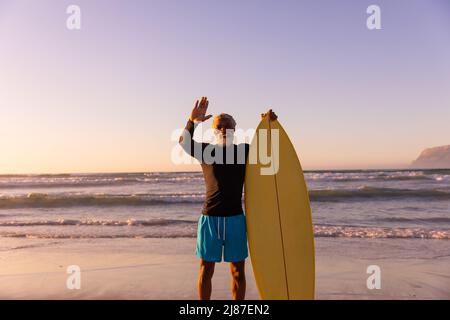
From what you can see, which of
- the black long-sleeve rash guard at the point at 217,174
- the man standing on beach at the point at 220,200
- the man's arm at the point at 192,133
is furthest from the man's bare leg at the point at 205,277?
the man's arm at the point at 192,133

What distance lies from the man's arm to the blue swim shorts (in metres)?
0.45

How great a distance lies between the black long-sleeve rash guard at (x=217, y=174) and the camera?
8.64 ft

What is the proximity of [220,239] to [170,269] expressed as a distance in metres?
2.11

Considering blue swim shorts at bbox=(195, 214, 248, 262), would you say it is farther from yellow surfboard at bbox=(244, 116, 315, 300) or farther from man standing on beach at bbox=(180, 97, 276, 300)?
yellow surfboard at bbox=(244, 116, 315, 300)

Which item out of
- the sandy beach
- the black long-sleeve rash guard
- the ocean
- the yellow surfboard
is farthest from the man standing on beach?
the ocean

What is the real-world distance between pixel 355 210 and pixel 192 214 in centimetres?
397

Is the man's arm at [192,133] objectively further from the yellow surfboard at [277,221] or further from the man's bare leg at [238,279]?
the man's bare leg at [238,279]

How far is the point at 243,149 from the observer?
2740mm

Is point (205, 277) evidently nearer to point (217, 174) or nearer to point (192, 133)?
point (217, 174)

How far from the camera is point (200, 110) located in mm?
2711

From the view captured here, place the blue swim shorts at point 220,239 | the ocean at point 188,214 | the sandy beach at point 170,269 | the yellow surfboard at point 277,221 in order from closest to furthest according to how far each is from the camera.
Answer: the blue swim shorts at point 220,239
the yellow surfboard at point 277,221
the sandy beach at point 170,269
the ocean at point 188,214

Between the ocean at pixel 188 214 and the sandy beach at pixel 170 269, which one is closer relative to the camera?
the sandy beach at pixel 170 269

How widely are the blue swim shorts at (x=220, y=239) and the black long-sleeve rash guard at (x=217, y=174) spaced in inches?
2.0

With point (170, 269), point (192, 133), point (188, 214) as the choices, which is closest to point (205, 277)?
point (192, 133)
